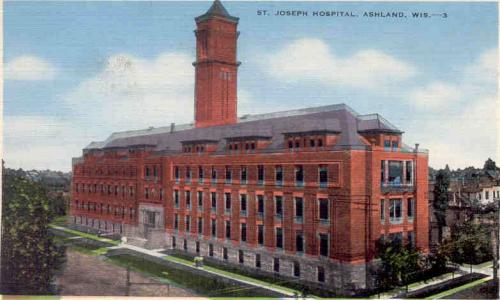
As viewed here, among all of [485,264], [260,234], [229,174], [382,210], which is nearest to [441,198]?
[382,210]

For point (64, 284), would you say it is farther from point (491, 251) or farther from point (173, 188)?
point (491, 251)

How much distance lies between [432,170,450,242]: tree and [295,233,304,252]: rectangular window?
3823 mm

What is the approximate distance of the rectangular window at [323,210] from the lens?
488 inches

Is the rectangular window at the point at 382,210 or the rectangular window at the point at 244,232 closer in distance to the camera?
the rectangular window at the point at 382,210

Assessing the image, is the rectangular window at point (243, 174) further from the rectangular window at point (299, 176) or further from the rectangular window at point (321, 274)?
the rectangular window at point (321, 274)

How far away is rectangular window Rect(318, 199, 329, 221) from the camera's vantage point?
12398 mm

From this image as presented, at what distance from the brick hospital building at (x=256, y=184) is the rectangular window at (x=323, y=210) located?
3 cm

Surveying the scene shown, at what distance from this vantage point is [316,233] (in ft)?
41.3

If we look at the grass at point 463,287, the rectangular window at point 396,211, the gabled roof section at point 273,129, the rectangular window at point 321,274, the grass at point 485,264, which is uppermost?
the gabled roof section at point 273,129

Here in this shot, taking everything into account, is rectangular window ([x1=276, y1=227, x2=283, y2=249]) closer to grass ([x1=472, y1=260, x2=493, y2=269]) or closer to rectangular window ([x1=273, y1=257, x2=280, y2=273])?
rectangular window ([x1=273, y1=257, x2=280, y2=273])

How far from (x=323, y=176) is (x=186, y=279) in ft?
16.0

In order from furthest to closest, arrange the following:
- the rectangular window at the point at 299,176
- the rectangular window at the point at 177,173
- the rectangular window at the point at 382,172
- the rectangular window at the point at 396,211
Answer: the rectangular window at the point at 177,173
the rectangular window at the point at 299,176
the rectangular window at the point at 396,211
the rectangular window at the point at 382,172

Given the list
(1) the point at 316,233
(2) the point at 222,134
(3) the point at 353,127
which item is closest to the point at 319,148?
(3) the point at 353,127

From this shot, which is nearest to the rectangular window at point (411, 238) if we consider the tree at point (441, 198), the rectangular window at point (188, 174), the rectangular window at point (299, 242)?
the tree at point (441, 198)
